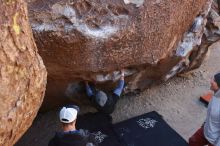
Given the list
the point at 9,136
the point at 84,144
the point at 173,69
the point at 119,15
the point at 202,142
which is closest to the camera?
the point at 9,136

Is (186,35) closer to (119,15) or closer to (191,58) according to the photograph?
(191,58)

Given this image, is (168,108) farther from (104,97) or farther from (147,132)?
(104,97)

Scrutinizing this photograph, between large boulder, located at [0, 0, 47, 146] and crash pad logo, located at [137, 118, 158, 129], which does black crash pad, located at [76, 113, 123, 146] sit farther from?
large boulder, located at [0, 0, 47, 146]

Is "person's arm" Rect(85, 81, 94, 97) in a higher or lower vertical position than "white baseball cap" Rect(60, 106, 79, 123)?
lower

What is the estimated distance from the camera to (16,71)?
2.28 m

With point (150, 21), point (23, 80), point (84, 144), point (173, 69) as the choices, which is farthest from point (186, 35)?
point (23, 80)

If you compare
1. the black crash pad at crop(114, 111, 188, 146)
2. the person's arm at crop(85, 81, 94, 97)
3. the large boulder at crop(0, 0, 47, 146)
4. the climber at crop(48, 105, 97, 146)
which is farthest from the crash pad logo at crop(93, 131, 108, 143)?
the large boulder at crop(0, 0, 47, 146)

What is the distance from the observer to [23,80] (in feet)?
7.73

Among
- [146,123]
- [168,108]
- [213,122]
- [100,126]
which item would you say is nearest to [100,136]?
[100,126]

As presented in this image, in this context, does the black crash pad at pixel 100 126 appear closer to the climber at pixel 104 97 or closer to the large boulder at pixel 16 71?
the climber at pixel 104 97

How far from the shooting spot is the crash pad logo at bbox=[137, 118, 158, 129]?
4.57 meters

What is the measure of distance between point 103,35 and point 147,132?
1358 millimetres

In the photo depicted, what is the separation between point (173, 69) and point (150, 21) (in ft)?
4.14

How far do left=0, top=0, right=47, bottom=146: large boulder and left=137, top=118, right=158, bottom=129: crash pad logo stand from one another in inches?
87.4
